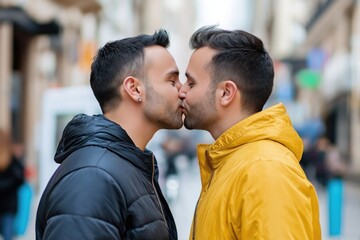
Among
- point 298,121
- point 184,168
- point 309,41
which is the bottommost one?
point 184,168

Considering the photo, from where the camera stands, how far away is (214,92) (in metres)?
3.13

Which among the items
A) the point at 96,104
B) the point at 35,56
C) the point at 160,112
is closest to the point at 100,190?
the point at 160,112

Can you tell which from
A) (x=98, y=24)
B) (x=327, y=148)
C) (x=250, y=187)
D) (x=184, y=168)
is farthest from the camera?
(x=184, y=168)

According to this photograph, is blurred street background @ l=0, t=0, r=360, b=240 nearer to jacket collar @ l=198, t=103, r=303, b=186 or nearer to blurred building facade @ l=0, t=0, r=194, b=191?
blurred building facade @ l=0, t=0, r=194, b=191

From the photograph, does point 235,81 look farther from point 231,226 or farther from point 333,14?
point 333,14

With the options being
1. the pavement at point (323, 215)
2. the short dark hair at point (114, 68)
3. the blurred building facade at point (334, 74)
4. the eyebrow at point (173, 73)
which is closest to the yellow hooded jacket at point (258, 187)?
the eyebrow at point (173, 73)

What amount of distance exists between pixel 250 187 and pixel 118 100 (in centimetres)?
67

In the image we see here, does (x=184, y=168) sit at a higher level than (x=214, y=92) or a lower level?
lower

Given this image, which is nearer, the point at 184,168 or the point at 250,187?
the point at 250,187

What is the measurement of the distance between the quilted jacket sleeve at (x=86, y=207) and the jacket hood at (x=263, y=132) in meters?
0.59

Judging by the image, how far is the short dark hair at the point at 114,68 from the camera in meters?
3.02

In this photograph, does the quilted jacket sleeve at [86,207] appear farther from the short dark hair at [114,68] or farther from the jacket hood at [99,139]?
the short dark hair at [114,68]

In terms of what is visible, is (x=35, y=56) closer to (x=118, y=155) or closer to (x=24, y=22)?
(x=24, y=22)

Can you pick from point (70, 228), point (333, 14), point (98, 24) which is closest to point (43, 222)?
point (70, 228)
